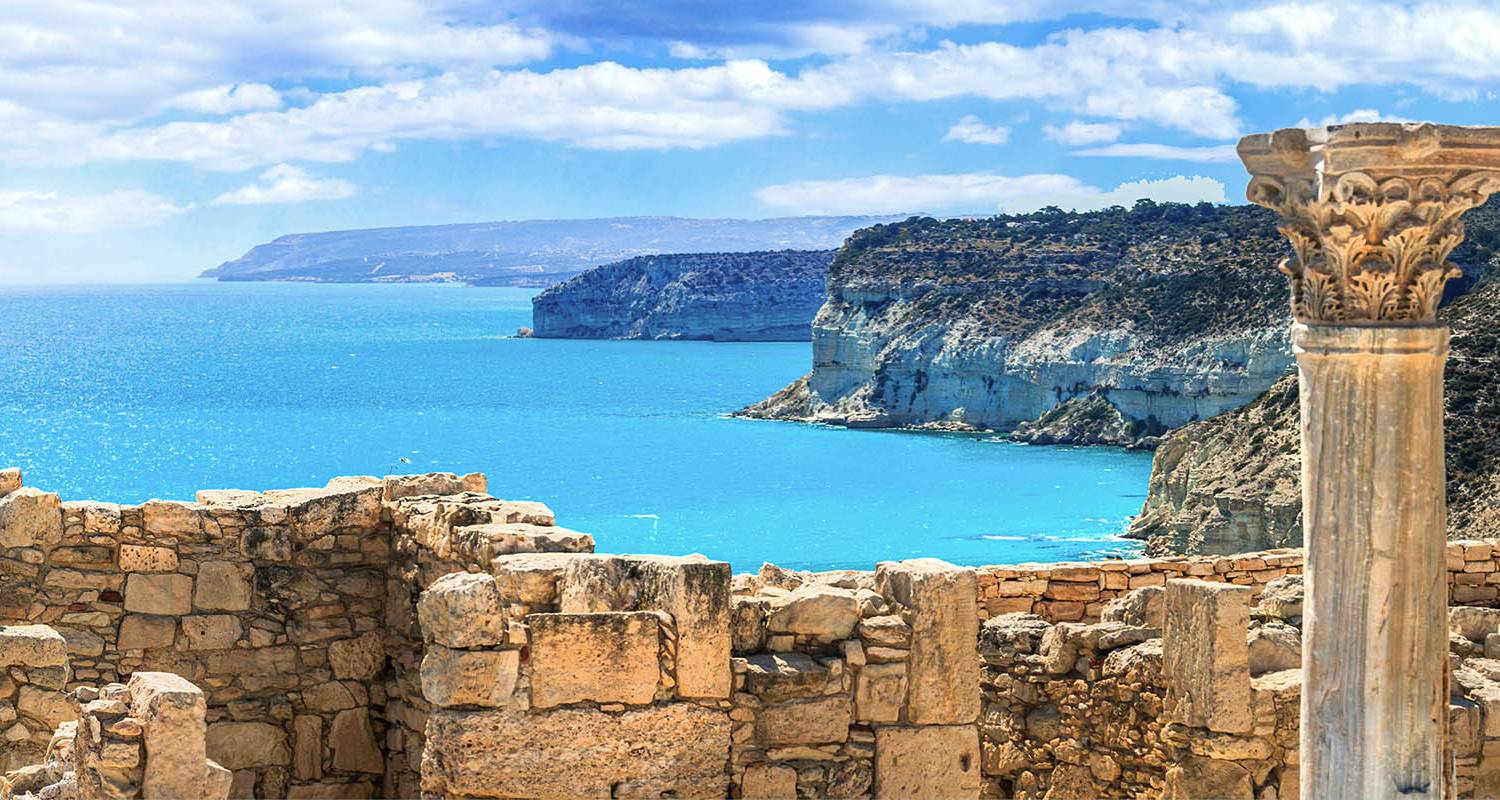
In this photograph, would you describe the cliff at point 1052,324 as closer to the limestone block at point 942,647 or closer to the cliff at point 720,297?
the limestone block at point 942,647

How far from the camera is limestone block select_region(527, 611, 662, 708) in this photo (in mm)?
8195

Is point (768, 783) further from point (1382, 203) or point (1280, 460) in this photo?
point (1280, 460)

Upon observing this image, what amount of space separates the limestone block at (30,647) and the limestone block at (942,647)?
14.8ft

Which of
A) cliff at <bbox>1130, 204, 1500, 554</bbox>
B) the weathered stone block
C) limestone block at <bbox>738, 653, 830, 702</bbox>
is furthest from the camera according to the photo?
cliff at <bbox>1130, 204, 1500, 554</bbox>

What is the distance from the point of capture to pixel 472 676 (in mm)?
8102

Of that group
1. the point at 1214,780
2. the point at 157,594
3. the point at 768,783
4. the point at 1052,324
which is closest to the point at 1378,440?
the point at 768,783

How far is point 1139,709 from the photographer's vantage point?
10.3m

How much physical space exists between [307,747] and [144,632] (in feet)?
3.67

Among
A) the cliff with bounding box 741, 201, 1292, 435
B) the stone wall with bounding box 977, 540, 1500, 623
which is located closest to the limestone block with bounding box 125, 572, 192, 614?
the stone wall with bounding box 977, 540, 1500, 623

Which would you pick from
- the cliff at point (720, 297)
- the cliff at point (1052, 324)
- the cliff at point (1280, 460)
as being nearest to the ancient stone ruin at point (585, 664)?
the cliff at point (1280, 460)

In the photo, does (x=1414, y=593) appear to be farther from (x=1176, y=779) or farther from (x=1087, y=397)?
(x=1087, y=397)

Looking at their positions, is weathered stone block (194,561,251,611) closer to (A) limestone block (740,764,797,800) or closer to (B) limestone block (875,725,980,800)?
(A) limestone block (740,764,797,800)

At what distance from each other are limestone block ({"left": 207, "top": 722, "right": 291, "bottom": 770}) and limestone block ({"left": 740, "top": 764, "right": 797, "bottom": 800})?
12.2 ft

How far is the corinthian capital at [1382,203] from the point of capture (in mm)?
6340
